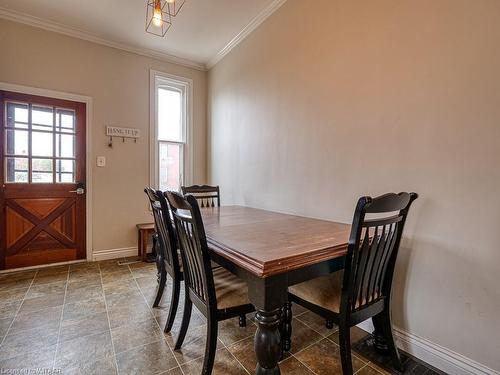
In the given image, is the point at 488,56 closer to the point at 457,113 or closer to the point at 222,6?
the point at 457,113

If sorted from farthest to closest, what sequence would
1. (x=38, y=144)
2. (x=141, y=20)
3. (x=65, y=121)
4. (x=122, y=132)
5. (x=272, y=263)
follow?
1. (x=122, y=132)
2. (x=65, y=121)
3. (x=38, y=144)
4. (x=141, y=20)
5. (x=272, y=263)

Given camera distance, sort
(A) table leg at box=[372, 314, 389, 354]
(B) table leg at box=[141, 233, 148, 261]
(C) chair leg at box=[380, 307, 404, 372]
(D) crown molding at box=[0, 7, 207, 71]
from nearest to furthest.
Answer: (C) chair leg at box=[380, 307, 404, 372] → (A) table leg at box=[372, 314, 389, 354] → (D) crown molding at box=[0, 7, 207, 71] → (B) table leg at box=[141, 233, 148, 261]

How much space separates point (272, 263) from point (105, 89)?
340cm

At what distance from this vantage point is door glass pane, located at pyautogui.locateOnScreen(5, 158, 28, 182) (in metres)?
2.83

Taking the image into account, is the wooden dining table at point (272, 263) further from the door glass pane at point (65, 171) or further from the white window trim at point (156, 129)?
the door glass pane at point (65, 171)

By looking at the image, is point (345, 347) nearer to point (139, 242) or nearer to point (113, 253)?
point (139, 242)

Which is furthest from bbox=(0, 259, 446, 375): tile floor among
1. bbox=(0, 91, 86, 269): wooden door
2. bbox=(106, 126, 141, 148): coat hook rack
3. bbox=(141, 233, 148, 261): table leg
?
bbox=(106, 126, 141, 148): coat hook rack

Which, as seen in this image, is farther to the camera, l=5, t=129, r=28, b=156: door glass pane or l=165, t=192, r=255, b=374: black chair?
l=5, t=129, r=28, b=156: door glass pane

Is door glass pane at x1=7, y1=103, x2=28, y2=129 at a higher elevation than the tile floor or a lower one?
higher

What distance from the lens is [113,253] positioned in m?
3.38

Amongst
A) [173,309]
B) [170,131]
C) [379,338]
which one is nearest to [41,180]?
[170,131]

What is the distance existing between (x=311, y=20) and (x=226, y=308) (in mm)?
2336

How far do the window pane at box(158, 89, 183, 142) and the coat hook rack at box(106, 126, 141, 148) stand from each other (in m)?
0.36

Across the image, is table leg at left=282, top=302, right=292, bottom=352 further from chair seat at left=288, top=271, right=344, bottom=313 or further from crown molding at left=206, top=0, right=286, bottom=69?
crown molding at left=206, top=0, right=286, bottom=69
